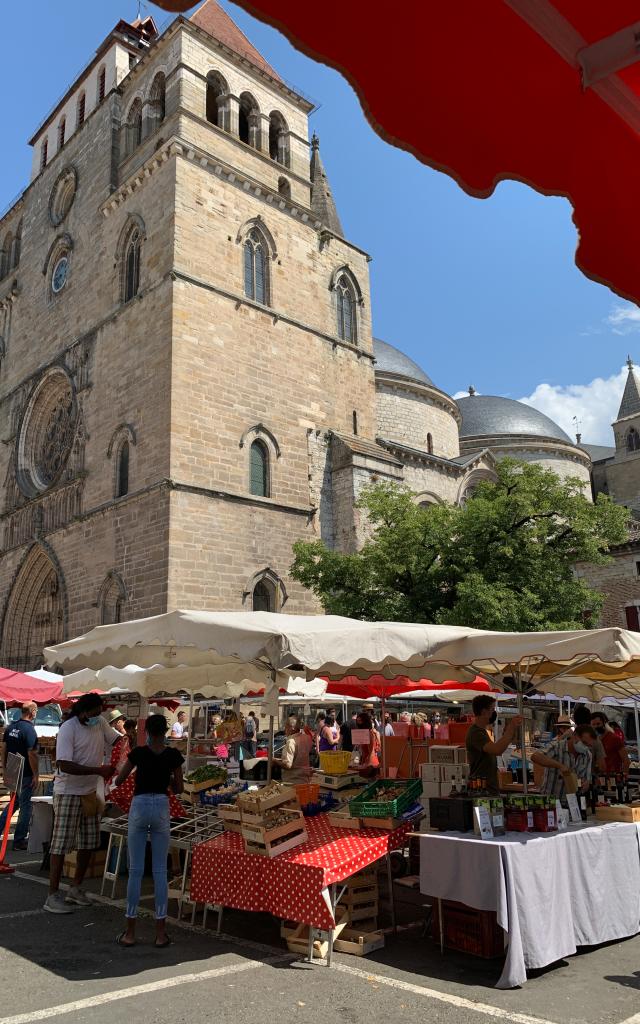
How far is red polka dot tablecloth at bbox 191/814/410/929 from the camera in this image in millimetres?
5176

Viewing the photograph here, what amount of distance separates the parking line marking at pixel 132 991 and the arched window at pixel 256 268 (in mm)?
18661

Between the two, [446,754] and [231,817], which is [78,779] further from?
[446,754]

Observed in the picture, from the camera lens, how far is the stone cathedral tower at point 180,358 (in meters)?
18.8

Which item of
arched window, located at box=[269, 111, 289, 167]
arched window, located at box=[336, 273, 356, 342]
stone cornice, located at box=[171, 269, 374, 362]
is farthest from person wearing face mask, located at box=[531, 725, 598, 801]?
arched window, located at box=[269, 111, 289, 167]

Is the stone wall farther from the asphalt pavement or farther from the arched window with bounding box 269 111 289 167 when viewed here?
the asphalt pavement

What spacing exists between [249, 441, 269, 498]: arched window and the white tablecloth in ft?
48.8

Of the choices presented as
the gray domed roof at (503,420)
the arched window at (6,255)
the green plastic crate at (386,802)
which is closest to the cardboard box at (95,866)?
the green plastic crate at (386,802)

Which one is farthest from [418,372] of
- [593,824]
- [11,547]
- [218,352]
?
[593,824]

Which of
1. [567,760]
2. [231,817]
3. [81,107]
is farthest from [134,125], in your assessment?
[231,817]

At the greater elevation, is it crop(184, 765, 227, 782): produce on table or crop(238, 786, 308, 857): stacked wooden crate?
crop(184, 765, 227, 782): produce on table

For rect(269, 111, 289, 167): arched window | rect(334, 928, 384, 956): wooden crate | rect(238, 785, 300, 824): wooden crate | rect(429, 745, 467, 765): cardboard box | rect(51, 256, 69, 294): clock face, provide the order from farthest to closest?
rect(51, 256, 69, 294): clock face < rect(269, 111, 289, 167): arched window < rect(429, 745, 467, 765): cardboard box < rect(238, 785, 300, 824): wooden crate < rect(334, 928, 384, 956): wooden crate

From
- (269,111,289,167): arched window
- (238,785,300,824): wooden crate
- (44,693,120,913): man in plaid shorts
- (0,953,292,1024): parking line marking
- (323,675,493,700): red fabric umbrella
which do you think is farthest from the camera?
(269,111,289,167): arched window

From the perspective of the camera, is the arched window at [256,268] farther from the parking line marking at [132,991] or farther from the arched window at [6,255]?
the parking line marking at [132,991]

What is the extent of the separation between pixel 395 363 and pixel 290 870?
1092 inches
